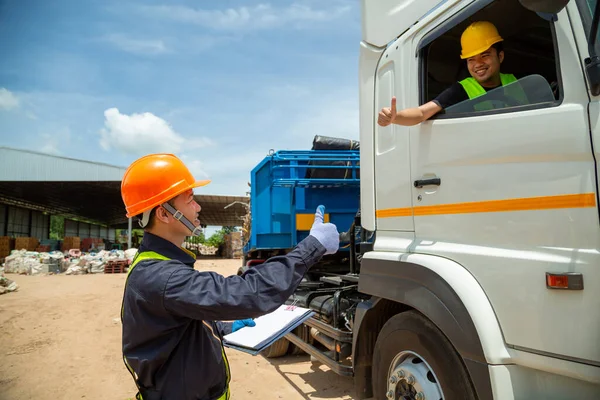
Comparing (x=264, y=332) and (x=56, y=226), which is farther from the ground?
Answer: (x=56, y=226)

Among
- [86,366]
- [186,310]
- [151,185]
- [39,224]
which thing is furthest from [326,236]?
[39,224]

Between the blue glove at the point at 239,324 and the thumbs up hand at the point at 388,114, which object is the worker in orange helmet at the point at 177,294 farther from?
the thumbs up hand at the point at 388,114

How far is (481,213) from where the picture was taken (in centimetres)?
207

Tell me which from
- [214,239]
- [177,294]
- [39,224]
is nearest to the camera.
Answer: [177,294]

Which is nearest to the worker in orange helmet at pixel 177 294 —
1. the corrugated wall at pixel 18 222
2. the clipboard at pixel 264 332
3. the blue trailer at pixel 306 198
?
the clipboard at pixel 264 332

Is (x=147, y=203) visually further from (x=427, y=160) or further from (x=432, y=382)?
(x=432, y=382)

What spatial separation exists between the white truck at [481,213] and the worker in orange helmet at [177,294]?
2.78ft

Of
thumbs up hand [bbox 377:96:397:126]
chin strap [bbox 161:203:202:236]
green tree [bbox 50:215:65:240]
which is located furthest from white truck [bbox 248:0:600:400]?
green tree [bbox 50:215:65:240]

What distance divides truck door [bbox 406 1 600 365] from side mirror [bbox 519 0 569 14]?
0.78 ft

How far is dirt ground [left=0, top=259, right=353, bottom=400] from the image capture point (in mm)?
4566

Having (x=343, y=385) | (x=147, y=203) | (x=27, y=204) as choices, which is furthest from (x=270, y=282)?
(x=27, y=204)

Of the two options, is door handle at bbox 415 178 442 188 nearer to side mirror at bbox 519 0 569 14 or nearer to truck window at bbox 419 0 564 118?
truck window at bbox 419 0 564 118

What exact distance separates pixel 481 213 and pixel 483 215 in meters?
0.01

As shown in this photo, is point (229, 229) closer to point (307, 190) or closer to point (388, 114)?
point (307, 190)
